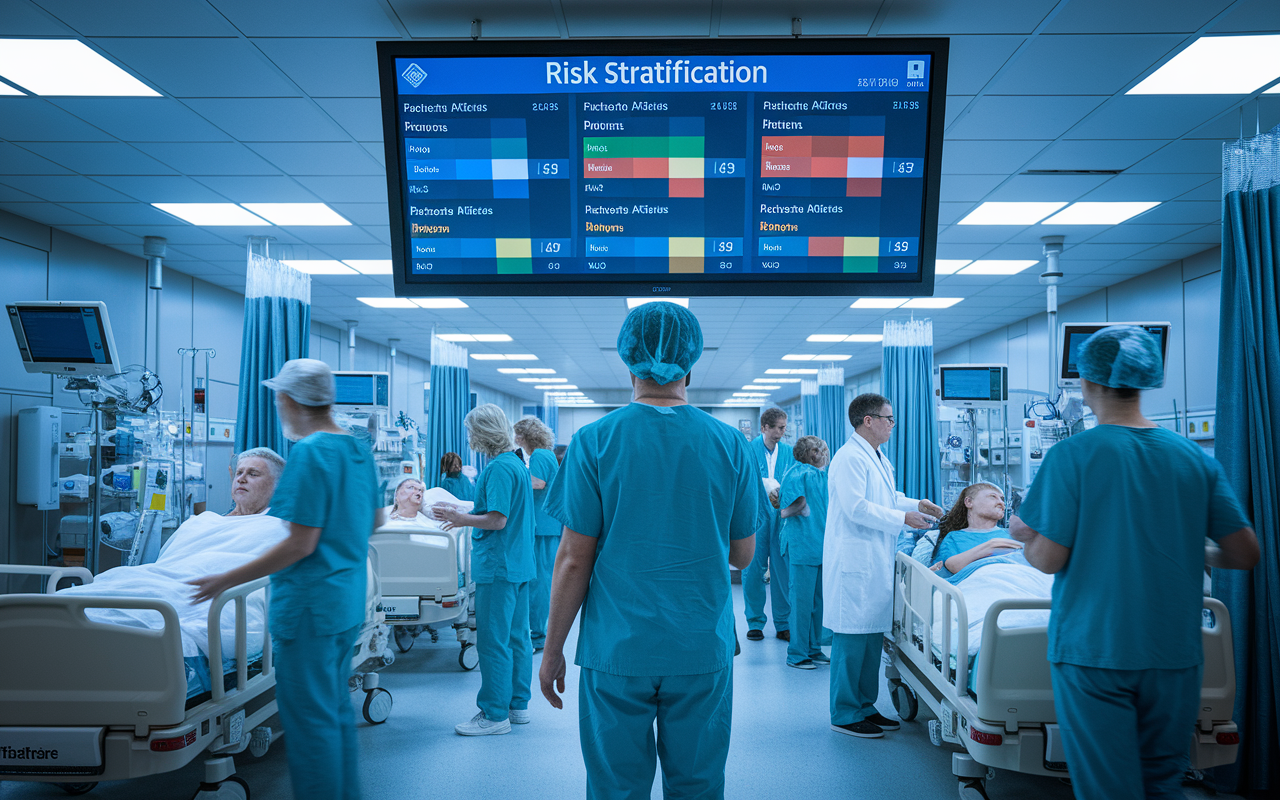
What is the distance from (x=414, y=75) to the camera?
8.91 ft

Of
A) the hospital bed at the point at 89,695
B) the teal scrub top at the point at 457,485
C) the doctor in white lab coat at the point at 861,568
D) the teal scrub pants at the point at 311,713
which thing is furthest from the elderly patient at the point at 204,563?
the teal scrub top at the point at 457,485

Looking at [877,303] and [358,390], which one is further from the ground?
[877,303]

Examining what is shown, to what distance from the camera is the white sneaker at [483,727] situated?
376 cm

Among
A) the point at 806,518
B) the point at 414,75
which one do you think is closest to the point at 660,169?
the point at 414,75

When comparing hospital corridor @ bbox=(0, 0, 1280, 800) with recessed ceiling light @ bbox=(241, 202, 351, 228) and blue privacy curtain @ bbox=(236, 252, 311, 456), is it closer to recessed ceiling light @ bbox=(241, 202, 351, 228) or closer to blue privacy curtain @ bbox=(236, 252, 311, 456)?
blue privacy curtain @ bbox=(236, 252, 311, 456)

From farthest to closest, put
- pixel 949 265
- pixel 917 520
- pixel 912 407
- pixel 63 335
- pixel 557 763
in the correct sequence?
pixel 912 407 < pixel 949 265 < pixel 63 335 < pixel 917 520 < pixel 557 763

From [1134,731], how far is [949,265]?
5966 mm

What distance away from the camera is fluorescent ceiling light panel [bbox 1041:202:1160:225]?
544 cm

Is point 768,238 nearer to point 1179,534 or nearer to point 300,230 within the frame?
point 1179,534

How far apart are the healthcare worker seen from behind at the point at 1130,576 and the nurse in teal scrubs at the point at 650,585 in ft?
3.22

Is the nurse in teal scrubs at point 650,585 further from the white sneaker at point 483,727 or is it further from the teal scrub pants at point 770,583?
the teal scrub pants at point 770,583

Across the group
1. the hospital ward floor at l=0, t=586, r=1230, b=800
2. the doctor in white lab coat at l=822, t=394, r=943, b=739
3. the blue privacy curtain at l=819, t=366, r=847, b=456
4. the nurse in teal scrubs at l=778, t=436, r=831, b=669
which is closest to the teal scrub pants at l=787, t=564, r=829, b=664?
the nurse in teal scrubs at l=778, t=436, r=831, b=669

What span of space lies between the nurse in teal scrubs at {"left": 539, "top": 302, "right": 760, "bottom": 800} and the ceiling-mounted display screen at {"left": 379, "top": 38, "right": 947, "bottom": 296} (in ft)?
3.43

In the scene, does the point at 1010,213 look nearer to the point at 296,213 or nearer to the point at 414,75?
the point at 414,75
